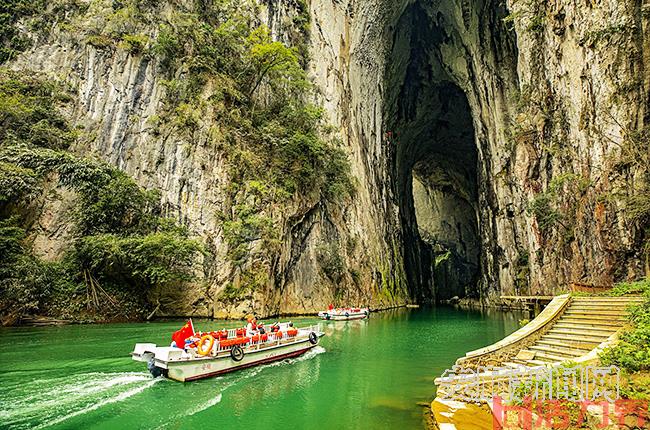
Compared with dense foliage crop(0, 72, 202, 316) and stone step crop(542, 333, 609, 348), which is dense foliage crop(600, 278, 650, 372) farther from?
dense foliage crop(0, 72, 202, 316)

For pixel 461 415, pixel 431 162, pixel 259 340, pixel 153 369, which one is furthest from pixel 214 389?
pixel 431 162

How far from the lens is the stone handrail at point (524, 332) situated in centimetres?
889

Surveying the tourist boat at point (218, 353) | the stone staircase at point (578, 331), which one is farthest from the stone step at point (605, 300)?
the tourist boat at point (218, 353)

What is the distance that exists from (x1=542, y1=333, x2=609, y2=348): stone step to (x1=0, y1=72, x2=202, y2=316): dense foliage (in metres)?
18.0

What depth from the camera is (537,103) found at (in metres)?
24.4

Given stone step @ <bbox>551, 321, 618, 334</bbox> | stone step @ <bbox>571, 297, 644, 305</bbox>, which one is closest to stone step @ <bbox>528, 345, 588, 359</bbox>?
stone step @ <bbox>551, 321, 618, 334</bbox>

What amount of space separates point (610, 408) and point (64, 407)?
935 cm

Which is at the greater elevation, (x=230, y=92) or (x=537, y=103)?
(x=230, y=92)

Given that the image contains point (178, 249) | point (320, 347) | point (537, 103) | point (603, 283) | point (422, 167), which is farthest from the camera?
A: point (422, 167)

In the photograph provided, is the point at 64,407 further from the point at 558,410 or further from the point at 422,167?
the point at 422,167

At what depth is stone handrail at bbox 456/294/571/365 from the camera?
8891mm

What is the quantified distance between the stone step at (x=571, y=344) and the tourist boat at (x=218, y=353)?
785 cm

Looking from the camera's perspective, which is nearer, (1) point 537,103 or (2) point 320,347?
(2) point 320,347

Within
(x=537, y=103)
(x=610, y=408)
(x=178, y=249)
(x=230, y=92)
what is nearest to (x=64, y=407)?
(x=610, y=408)
